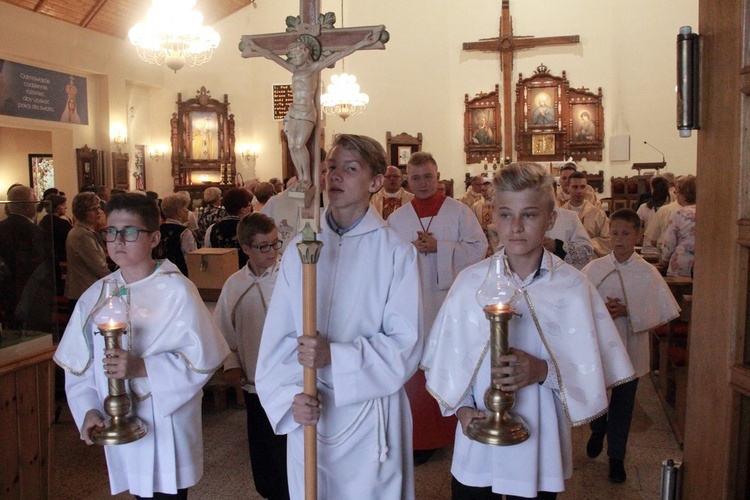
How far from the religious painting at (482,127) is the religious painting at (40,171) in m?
10.3

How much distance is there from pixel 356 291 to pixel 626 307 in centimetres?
226

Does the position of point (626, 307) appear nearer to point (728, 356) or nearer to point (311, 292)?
point (728, 356)

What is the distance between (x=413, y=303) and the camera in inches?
93.0

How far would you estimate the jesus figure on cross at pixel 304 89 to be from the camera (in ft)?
7.02

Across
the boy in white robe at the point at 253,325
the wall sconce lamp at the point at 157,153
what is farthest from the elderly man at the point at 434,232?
the wall sconce lamp at the point at 157,153

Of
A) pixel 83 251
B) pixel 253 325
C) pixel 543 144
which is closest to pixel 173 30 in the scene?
pixel 83 251

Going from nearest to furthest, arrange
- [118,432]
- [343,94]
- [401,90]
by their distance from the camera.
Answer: [118,432] → [343,94] → [401,90]

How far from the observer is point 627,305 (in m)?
4.06

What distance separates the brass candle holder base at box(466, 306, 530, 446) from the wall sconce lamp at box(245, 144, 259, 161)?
677 inches

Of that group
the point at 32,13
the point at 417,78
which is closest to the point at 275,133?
the point at 417,78

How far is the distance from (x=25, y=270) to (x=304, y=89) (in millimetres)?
2127

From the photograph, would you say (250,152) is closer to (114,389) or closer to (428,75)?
(428,75)

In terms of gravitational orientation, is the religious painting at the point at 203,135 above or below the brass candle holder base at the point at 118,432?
above

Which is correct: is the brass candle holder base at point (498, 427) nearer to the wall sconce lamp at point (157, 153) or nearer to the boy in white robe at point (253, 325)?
the boy in white robe at point (253, 325)
